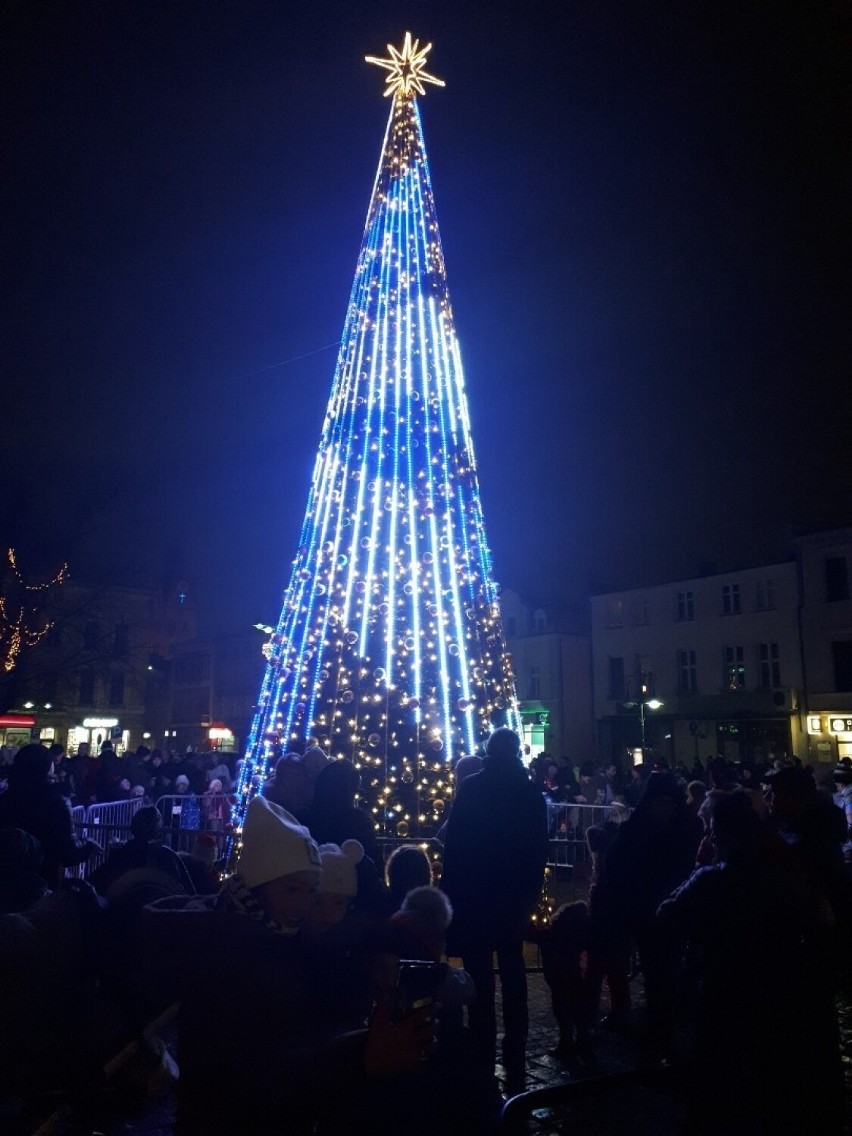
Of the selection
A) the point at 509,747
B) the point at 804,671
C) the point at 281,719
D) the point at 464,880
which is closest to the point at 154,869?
the point at 464,880

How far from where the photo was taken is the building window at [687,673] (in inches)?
1395

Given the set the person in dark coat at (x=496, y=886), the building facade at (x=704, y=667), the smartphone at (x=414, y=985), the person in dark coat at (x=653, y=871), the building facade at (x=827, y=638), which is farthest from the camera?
the building facade at (x=704, y=667)

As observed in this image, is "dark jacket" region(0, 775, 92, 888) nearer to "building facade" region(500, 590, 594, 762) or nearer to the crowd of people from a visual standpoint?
the crowd of people

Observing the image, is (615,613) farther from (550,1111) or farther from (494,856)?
(550,1111)

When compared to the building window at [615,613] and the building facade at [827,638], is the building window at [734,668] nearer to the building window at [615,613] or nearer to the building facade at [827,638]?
the building facade at [827,638]

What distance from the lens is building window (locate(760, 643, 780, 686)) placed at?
32469 millimetres

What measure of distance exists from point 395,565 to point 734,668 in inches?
1075

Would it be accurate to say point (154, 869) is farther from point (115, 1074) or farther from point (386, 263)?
point (386, 263)

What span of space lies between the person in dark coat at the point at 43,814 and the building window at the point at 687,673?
105 feet

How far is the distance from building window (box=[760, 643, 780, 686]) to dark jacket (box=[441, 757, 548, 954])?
30.0m

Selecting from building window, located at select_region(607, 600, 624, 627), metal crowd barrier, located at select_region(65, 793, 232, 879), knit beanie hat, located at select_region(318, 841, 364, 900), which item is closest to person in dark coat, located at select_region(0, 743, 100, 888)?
metal crowd barrier, located at select_region(65, 793, 232, 879)

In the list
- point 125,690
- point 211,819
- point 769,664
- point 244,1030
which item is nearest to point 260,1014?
point 244,1030

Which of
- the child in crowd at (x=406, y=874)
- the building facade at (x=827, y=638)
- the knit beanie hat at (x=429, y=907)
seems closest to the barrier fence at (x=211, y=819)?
the child in crowd at (x=406, y=874)

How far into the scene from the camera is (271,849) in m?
2.58
